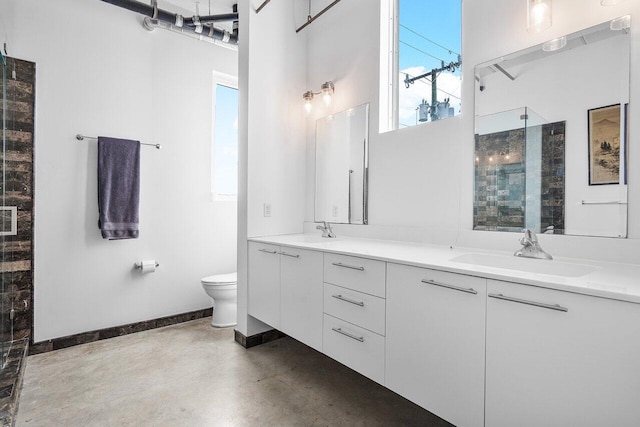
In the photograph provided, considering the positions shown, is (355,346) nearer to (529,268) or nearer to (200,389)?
(529,268)

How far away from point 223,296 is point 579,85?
9.24ft

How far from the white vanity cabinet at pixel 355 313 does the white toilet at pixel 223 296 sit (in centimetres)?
131

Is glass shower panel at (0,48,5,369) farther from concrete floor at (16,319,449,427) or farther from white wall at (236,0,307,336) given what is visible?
white wall at (236,0,307,336)

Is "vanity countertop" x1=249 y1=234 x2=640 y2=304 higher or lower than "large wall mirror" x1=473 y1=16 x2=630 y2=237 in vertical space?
lower

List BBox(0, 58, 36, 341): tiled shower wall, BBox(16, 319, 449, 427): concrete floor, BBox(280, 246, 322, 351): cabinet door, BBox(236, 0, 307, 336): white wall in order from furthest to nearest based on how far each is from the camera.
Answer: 1. BBox(236, 0, 307, 336): white wall
2. BBox(0, 58, 36, 341): tiled shower wall
3. BBox(280, 246, 322, 351): cabinet door
4. BBox(16, 319, 449, 427): concrete floor

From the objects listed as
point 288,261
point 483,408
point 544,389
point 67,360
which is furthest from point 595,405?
point 67,360

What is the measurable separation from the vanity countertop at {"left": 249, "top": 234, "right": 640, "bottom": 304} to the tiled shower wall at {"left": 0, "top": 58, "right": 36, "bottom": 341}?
199cm

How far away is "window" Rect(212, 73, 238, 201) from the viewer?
3387 millimetres

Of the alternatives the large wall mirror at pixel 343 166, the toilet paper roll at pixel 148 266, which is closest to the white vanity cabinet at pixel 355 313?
the large wall mirror at pixel 343 166

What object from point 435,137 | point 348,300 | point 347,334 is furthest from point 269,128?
point 347,334

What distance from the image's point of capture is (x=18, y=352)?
2.18 m

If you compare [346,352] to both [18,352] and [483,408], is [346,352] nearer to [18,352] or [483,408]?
[483,408]

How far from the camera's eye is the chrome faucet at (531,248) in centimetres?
145

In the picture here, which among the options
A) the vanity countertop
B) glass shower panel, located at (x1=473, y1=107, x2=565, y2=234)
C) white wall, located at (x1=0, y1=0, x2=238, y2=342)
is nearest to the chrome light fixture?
glass shower panel, located at (x1=473, y1=107, x2=565, y2=234)
